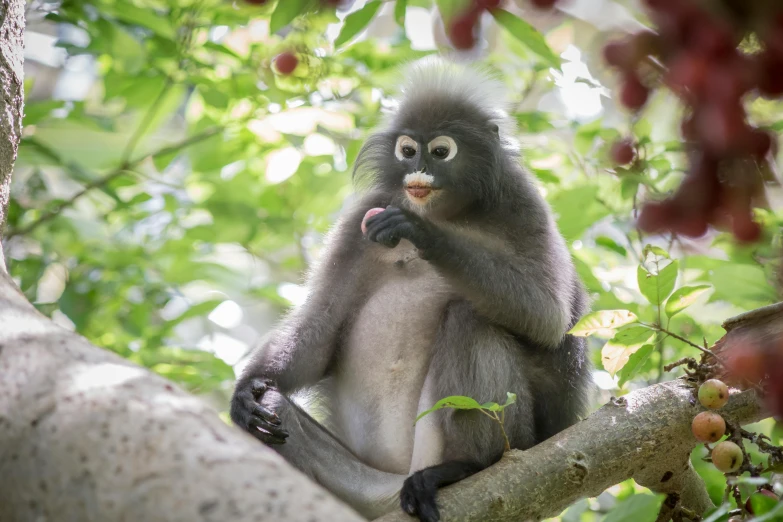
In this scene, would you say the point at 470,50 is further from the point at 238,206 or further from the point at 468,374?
the point at 238,206

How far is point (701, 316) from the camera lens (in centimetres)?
439

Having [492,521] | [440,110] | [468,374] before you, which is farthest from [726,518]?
[440,110]

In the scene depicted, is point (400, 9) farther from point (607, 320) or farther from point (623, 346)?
point (623, 346)

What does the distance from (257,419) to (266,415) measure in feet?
0.12

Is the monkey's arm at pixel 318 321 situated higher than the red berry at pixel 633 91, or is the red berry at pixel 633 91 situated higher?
the red berry at pixel 633 91

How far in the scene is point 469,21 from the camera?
1.65 m

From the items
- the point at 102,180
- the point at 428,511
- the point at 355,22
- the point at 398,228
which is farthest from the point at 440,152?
the point at 428,511

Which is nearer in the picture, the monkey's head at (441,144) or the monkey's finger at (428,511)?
the monkey's finger at (428,511)

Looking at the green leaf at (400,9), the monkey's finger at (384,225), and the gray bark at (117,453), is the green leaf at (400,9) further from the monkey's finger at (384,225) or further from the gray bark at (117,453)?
the gray bark at (117,453)

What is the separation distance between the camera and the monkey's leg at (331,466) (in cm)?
338

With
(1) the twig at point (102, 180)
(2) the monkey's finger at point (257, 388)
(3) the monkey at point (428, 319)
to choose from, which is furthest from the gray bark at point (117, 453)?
(1) the twig at point (102, 180)

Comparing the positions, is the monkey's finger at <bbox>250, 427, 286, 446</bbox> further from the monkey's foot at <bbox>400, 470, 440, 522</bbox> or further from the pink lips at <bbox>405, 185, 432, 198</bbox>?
the pink lips at <bbox>405, 185, 432, 198</bbox>

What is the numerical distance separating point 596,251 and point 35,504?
13.7ft

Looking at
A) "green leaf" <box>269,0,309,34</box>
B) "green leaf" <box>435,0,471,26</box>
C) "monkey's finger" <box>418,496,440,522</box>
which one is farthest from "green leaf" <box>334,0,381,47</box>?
"monkey's finger" <box>418,496,440,522</box>
